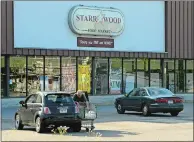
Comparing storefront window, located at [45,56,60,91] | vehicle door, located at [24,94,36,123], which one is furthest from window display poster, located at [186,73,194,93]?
vehicle door, located at [24,94,36,123]

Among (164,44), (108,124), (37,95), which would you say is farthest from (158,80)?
(37,95)

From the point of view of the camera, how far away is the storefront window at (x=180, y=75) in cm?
3881

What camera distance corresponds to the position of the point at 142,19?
1428 inches

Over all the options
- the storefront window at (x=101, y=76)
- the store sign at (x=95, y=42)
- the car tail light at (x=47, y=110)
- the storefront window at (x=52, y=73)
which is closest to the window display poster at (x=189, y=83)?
the storefront window at (x=101, y=76)

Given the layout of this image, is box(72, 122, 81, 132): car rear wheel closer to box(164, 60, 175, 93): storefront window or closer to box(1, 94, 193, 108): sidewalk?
box(1, 94, 193, 108): sidewalk

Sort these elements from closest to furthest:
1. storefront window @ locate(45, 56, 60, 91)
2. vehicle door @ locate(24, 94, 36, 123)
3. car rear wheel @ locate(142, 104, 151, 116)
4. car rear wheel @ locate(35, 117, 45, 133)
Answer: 1. car rear wheel @ locate(35, 117, 45, 133)
2. vehicle door @ locate(24, 94, 36, 123)
3. car rear wheel @ locate(142, 104, 151, 116)
4. storefront window @ locate(45, 56, 60, 91)

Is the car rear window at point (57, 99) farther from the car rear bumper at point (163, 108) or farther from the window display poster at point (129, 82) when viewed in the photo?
the window display poster at point (129, 82)

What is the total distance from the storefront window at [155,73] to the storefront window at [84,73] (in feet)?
17.8

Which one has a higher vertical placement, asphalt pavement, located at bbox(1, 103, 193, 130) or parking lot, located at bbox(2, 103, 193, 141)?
parking lot, located at bbox(2, 103, 193, 141)

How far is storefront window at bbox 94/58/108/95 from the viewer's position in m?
34.8

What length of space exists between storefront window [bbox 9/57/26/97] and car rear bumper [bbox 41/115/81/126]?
51.2 feet

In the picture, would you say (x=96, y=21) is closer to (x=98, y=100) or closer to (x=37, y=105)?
(x=98, y=100)

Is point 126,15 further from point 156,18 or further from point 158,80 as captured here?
point 158,80

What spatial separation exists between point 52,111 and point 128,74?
20.5 metres
